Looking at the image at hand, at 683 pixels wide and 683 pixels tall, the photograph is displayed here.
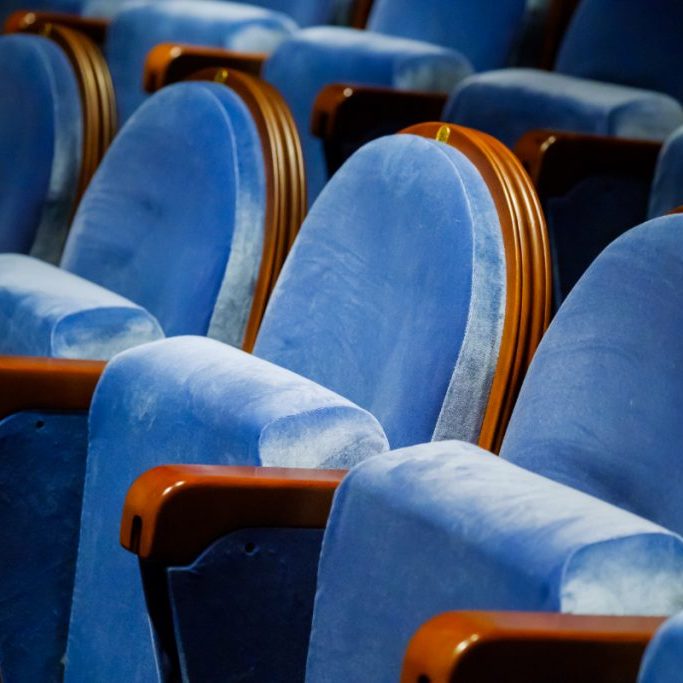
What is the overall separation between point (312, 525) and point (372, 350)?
0.08 m

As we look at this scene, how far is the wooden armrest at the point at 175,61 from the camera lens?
71 cm

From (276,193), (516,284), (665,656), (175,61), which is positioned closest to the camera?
(665,656)

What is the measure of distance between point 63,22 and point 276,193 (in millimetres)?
414

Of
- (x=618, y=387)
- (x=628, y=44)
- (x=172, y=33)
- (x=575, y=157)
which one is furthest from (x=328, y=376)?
(x=172, y=33)

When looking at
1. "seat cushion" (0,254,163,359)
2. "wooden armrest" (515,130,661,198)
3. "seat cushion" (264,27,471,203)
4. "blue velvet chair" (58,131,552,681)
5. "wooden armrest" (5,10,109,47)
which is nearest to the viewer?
"blue velvet chair" (58,131,552,681)

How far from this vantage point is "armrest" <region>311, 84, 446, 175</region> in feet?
2.13

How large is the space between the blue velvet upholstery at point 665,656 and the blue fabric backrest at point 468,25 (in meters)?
0.54

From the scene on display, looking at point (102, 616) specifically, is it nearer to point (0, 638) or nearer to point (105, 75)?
point (0, 638)

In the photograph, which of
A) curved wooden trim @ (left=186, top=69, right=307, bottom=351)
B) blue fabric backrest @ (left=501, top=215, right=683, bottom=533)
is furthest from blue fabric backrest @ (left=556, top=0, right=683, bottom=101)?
blue fabric backrest @ (left=501, top=215, right=683, bottom=533)

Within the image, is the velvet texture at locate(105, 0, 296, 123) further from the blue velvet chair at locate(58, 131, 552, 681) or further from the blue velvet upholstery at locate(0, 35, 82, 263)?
the blue velvet chair at locate(58, 131, 552, 681)

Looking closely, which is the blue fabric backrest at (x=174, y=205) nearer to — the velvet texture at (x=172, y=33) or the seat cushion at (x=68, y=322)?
the seat cushion at (x=68, y=322)

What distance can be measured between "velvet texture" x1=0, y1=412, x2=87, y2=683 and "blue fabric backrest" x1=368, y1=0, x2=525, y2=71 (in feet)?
1.31

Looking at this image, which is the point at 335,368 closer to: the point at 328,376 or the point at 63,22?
the point at 328,376

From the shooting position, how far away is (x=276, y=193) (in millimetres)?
472
